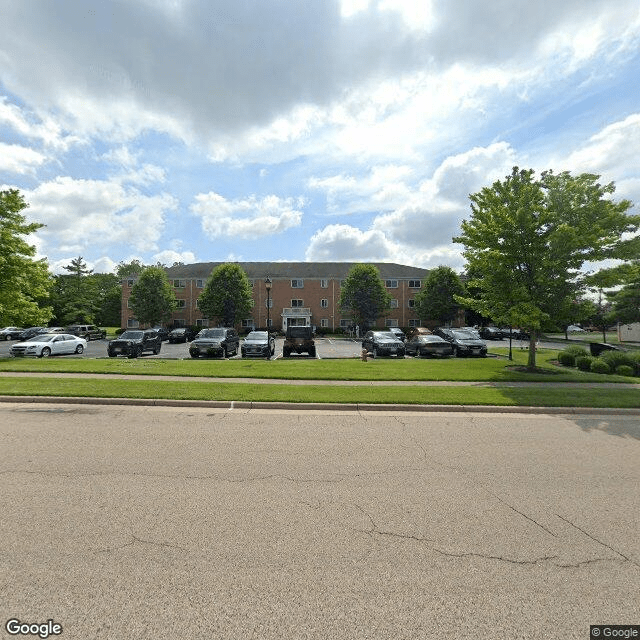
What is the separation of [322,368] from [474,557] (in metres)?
13.1

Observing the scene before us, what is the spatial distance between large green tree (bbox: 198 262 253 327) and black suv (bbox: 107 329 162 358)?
2754 cm

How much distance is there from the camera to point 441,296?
53.7 meters

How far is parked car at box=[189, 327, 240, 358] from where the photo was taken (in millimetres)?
23297

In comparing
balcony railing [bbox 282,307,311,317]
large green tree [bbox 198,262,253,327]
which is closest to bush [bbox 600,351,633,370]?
large green tree [bbox 198,262,253,327]

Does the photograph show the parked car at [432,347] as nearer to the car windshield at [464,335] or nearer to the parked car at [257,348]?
the car windshield at [464,335]

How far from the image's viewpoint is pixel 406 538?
11.7ft

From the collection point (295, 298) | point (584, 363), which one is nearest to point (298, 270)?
point (295, 298)

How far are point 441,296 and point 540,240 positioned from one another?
3898 centimetres

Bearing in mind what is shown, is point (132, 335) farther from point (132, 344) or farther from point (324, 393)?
point (324, 393)

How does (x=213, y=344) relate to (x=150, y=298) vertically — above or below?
below

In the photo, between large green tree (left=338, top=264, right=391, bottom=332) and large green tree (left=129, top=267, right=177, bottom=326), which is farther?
large green tree (left=338, top=264, right=391, bottom=332)

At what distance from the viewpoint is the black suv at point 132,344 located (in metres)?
23.8

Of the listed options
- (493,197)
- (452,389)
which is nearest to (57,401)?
(452,389)

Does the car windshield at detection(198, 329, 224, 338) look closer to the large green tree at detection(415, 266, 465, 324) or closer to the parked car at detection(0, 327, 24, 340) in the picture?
the parked car at detection(0, 327, 24, 340)
